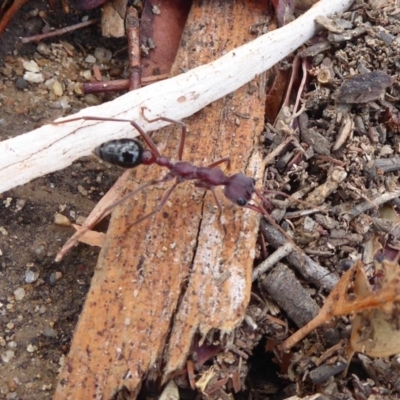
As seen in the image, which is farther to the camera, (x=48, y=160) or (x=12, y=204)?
(x=12, y=204)

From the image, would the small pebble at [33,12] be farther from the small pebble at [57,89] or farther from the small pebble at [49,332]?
the small pebble at [49,332]

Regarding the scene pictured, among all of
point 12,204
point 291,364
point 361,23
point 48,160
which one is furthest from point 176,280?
point 361,23

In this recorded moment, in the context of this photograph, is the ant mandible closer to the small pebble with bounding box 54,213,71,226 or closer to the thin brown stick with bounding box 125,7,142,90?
the small pebble with bounding box 54,213,71,226

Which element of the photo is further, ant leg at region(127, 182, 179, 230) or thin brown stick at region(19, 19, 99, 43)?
thin brown stick at region(19, 19, 99, 43)

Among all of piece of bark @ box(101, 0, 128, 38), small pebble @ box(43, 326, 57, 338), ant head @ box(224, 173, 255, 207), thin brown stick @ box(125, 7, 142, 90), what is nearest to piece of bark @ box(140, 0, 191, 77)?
thin brown stick @ box(125, 7, 142, 90)

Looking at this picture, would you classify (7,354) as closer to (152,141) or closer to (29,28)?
(152,141)

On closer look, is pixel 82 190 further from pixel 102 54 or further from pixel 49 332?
pixel 102 54

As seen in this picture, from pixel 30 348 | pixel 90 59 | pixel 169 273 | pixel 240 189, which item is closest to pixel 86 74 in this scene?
pixel 90 59

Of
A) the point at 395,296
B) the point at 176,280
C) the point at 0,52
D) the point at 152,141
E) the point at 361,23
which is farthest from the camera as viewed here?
the point at 0,52
